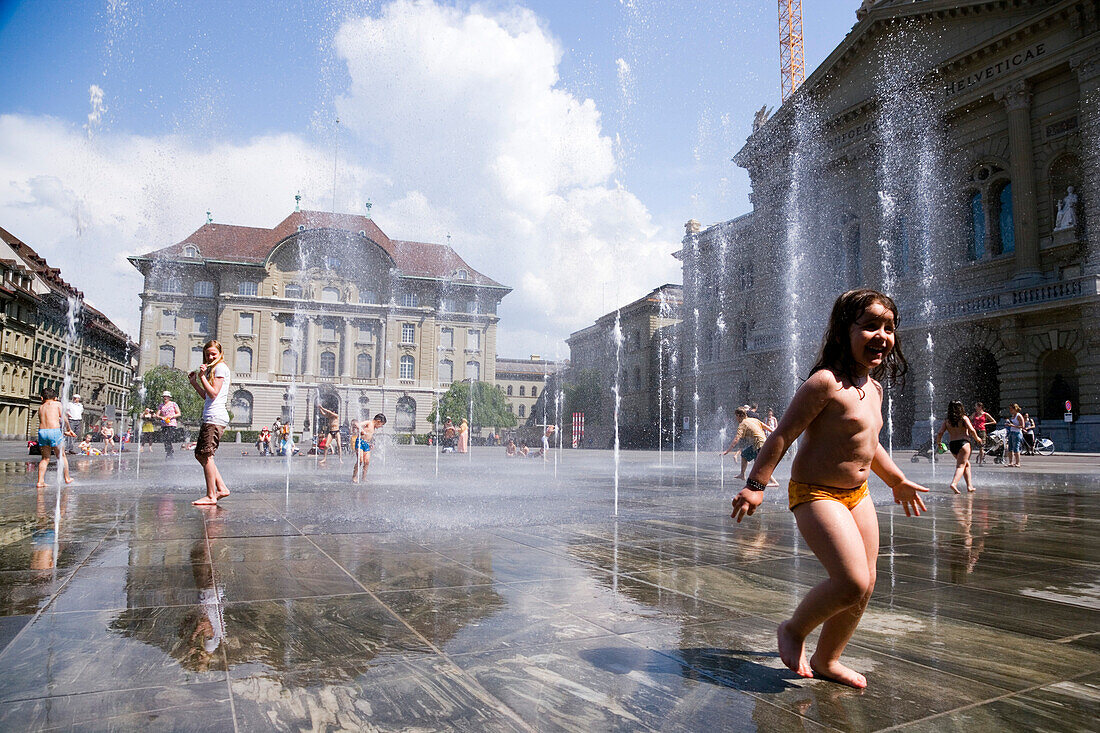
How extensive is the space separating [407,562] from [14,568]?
7.42ft

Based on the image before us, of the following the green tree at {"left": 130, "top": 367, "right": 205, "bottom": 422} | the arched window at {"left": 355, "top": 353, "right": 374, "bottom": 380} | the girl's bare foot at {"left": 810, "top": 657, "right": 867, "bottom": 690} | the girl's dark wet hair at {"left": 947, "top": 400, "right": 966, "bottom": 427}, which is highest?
the arched window at {"left": 355, "top": 353, "right": 374, "bottom": 380}

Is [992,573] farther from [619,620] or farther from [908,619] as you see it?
[619,620]

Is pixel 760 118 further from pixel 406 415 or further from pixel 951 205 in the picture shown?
pixel 406 415

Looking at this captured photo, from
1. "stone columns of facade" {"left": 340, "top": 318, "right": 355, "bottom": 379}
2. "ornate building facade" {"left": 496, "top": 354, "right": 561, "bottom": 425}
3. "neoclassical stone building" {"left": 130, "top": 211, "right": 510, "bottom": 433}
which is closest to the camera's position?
"neoclassical stone building" {"left": 130, "top": 211, "right": 510, "bottom": 433}

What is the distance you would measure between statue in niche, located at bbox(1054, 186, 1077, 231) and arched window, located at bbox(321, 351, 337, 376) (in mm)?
54742

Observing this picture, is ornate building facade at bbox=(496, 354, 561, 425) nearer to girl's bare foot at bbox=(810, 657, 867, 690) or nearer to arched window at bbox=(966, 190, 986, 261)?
arched window at bbox=(966, 190, 986, 261)

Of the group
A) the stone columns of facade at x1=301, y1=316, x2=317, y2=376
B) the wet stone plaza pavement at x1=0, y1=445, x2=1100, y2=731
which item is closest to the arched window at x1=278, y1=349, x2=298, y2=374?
the stone columns of facade at x1=301, y1=316, x2=317, y2=376

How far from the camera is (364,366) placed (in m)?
65.6

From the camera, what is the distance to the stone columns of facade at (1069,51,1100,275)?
25.9 metres

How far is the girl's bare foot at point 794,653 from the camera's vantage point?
8.09 feet

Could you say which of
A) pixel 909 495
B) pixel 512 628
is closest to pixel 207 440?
pixel 512 628

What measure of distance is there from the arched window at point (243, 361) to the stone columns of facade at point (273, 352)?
889 mm

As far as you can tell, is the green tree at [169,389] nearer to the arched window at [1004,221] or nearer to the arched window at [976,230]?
the arched window at [976,230]

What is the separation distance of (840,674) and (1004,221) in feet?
112
